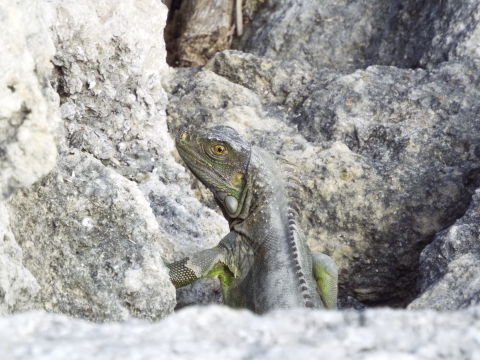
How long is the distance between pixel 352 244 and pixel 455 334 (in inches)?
158

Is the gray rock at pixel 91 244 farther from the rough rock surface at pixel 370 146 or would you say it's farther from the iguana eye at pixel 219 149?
the rough rock surface at pixel 370 146

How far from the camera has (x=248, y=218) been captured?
208 inches

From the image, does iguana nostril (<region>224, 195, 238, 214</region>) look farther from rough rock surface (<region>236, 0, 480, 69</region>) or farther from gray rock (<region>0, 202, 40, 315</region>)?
rough rock surface (<region>236, 0, 480, 69</region>)

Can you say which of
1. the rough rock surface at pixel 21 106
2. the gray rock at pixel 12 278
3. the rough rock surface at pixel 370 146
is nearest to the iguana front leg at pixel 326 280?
the rough rock surface at pixel 370 146

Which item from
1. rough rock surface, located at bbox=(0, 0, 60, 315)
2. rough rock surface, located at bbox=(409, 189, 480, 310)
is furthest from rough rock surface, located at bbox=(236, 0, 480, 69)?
rough rock surface, located at bbox=(0, 0, 60, 315)

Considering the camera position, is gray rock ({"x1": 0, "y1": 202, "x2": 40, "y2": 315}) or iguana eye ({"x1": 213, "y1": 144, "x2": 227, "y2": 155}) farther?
iguana eye ({"x1": 213, "y1": 144, "x2": 227, "y2": 155})

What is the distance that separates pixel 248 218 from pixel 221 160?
0.43 metres

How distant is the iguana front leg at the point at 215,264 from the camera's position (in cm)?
498

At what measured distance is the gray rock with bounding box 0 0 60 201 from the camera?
2842 mm

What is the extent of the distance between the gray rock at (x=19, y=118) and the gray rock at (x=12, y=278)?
548mm

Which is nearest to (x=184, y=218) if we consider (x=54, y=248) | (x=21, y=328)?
(x=54, y=248)

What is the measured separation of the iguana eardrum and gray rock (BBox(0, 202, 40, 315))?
1.61 metres

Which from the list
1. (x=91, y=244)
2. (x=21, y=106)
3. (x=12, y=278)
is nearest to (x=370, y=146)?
(x=91, y=244)

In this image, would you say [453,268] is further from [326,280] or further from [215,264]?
[215,264]
